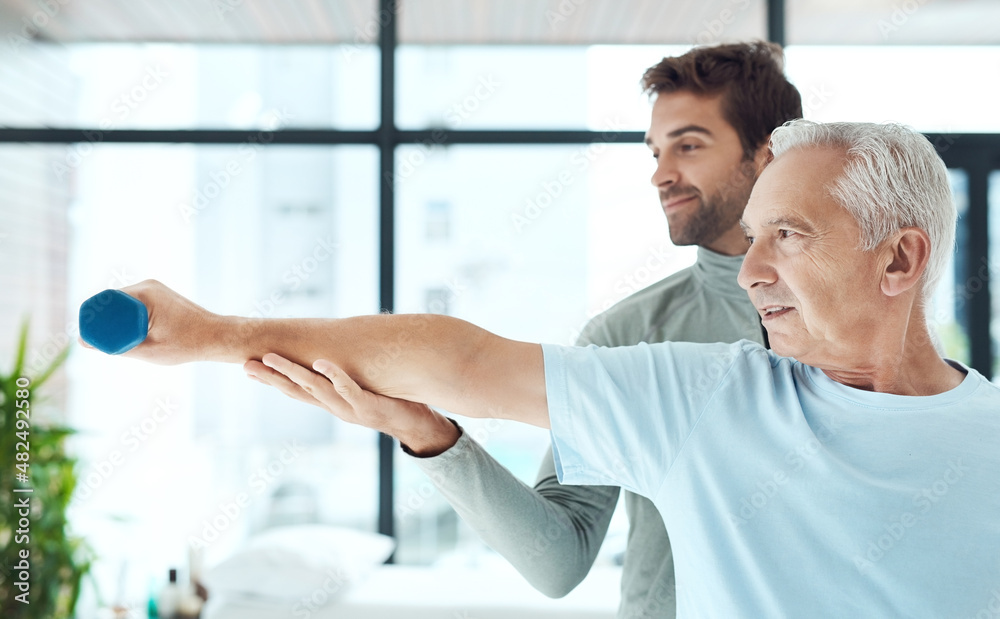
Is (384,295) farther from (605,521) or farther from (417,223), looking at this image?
(605,521)

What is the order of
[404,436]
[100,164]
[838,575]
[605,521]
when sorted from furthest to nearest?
[100,164]
[605,521]
[404,436]
[838,575]

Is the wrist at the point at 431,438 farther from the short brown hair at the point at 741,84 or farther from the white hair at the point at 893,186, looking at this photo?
the short brown hair at the point at 741,84

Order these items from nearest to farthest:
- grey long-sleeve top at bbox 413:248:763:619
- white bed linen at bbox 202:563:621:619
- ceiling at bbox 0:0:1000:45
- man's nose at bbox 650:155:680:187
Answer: grey long-sleeve top at bbox 413:248:763:619 → man's nose at bbox 650:155:680:187 → white bed linen at bbox 202:563:621:619 → ceiling at bbox 0:0:1000:45

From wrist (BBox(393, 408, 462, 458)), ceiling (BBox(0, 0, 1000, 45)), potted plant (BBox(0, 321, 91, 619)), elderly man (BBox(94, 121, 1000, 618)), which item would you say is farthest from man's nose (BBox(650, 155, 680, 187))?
potted plant (BBox(0, 321, 91, 619))

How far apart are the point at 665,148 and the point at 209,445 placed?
2.64m

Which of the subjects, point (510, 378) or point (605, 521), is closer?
point (510, 378)

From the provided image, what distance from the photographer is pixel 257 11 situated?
3289 mm

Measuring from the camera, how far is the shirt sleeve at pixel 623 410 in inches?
35.7

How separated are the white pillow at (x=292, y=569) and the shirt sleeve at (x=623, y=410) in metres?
1.81

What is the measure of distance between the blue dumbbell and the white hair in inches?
35.8

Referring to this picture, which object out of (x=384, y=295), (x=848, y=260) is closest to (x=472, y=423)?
(x=384, y=295)

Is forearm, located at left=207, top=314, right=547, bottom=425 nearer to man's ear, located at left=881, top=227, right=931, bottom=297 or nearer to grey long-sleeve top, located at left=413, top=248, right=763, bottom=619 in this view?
grey long-sleeve top, located at left=413, top=248, right=763, bottom=619

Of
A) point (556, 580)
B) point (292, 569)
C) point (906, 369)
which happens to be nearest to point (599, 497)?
point (556, 580)

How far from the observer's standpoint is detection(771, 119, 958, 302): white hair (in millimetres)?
909
